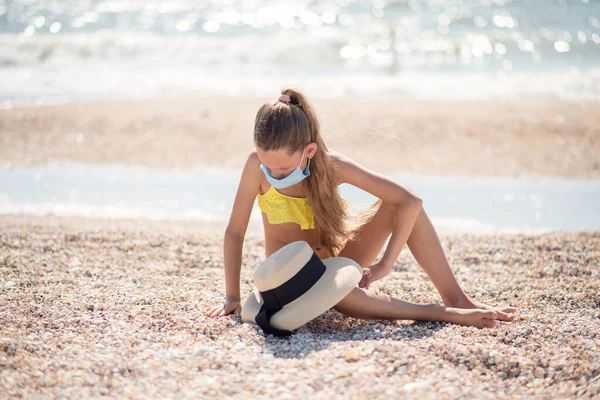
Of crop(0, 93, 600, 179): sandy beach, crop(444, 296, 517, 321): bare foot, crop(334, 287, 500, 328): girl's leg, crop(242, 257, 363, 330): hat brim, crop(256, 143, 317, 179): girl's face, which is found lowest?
crop(0, 93, 600, 179): sandy beach

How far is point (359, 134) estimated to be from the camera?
10109 mm

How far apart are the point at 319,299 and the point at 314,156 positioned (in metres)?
0.78

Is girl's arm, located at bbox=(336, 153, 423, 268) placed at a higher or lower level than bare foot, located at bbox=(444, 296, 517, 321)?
higher

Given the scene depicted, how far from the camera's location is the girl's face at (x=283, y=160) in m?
3.29

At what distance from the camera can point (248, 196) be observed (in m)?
3.55

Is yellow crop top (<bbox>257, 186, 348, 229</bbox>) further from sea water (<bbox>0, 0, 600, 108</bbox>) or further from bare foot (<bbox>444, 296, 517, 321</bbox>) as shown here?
sea water (<bbox>0, 0, 600, 108</bbox>)

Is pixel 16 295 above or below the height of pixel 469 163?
above

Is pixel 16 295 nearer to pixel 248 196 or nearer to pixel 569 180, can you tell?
pixel 248 196

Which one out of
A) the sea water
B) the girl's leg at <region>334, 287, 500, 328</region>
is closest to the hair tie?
the girl's leg at <region>334, 287, 500, 328</region>

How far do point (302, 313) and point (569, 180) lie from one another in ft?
20.3

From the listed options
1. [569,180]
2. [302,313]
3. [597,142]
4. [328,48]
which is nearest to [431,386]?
[302,313]

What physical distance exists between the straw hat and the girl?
0.63 ft

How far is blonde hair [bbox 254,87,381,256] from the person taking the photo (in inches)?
128

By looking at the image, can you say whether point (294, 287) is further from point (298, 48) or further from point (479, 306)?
point (298, 48)
